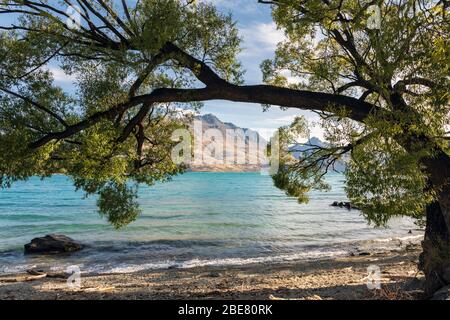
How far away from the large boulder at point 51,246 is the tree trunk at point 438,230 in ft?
84.8

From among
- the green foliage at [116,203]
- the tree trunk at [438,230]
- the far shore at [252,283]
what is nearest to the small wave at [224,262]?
the far shore at [252,283]

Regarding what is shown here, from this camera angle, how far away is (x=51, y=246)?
2945 centimetres

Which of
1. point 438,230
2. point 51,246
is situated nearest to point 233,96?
point 438,230

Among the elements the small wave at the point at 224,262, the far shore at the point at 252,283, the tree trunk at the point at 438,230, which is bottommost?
the small wave at the point at 224,262

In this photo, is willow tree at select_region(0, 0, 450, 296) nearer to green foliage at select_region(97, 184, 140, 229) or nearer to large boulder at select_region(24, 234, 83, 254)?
green foliage at select_region(97, 184, 140, 229)

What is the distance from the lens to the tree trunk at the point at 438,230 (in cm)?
1027

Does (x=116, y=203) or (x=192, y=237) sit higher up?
(x=116, y=203)

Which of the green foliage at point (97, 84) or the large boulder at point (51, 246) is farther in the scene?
the large boulder at point (51, 246)

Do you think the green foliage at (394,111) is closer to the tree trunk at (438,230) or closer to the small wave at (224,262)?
the tree trunk at (438,230)

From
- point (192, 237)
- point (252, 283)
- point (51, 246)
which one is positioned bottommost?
point (192, 237)

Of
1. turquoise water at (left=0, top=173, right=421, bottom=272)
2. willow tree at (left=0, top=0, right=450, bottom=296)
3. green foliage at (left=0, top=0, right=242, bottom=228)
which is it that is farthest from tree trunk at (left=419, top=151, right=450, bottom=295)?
turquoise water at (left=0, top=173, right=421, bottom=272)

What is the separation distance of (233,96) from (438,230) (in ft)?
25.2

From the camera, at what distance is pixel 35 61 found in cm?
1262

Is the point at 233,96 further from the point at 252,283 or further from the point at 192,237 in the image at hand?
the point at 192,237
